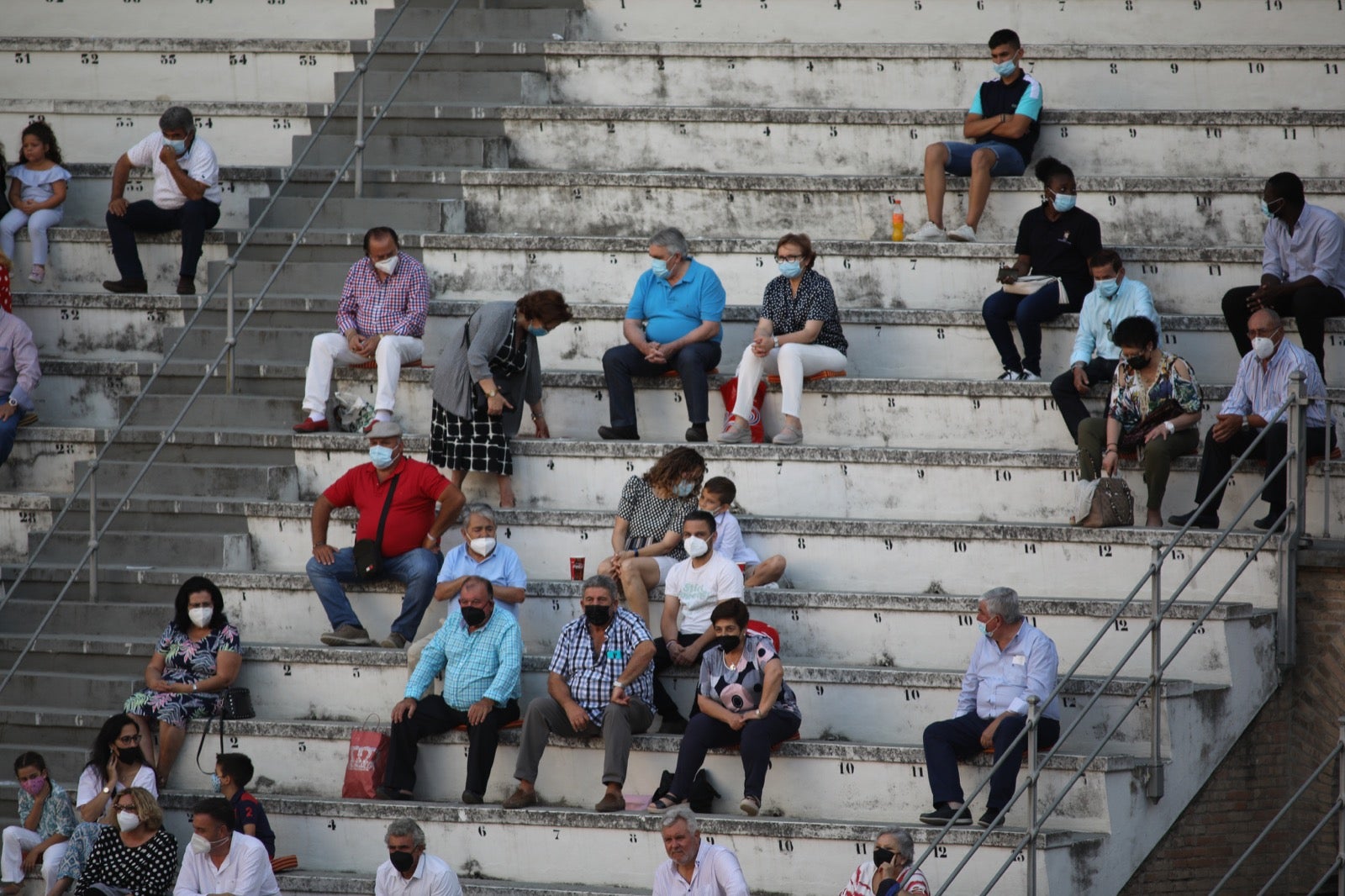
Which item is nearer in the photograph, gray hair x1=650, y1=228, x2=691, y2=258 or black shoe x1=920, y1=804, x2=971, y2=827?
black shoe x1=920, y1=804, x2=971, y2=827

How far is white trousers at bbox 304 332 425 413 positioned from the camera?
1162cm

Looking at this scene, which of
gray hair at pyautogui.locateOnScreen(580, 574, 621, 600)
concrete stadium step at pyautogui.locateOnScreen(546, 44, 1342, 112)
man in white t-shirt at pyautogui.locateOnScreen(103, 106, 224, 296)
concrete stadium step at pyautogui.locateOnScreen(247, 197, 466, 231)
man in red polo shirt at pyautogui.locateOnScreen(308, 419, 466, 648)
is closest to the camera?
gray hair at pyautogui.locateOnScreen(580, 574, 621, 600)

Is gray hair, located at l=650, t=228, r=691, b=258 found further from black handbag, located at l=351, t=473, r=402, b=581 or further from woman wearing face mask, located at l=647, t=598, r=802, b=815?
woman wearing face mask, located at l=647, t=598, r=802, b=815

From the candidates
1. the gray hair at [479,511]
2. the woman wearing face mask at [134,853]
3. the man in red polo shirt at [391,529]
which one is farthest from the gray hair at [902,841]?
the woman wearing face mask at [134,853]

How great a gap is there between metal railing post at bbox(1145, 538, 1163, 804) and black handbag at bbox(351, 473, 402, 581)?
4.22 metres

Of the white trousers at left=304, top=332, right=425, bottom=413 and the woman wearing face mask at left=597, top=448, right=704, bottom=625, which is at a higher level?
the white trousers at left=304, top=332, right=425, bottom=413

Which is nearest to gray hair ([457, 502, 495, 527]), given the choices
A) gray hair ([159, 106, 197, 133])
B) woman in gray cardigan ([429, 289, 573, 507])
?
woman in gray cardigan ([429, 289, 573, 507])

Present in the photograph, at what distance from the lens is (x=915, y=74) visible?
13.7 metres

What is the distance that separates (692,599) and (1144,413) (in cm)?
276

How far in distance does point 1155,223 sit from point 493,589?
515cm

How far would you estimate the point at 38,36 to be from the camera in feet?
49.3

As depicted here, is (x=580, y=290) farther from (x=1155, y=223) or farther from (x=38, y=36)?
(x=38, y=36)

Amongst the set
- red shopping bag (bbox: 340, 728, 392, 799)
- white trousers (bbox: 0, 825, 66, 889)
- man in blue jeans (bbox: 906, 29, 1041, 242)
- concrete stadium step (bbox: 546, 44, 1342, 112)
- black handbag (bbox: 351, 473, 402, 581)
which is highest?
concrete stadium step (bbox: 546, 44, 1342, 112)

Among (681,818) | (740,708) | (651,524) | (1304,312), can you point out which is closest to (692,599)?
(651,524)
